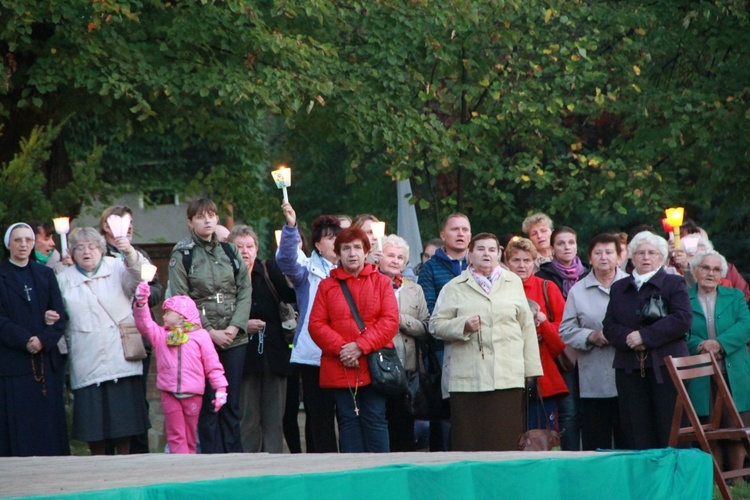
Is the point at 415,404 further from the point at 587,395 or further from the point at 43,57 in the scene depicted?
the point at 43,57

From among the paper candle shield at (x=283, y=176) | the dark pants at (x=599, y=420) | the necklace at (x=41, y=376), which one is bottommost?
the dark pants at (x=599, y=420)

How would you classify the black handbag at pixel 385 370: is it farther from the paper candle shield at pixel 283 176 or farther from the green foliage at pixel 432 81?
the green foliage at pixel 432 81

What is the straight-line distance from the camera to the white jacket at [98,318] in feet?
30.8

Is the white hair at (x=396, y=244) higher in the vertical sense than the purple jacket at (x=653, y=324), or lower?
higher

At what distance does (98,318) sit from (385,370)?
237 cm

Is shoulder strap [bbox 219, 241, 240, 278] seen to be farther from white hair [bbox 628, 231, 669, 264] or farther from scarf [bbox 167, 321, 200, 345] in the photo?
white hair [bbox 628, 231, 669, 264]

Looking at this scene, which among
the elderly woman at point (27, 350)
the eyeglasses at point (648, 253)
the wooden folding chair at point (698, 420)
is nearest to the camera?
the wooden folding chair at point (698, 420)

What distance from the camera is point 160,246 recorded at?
27.6 meters

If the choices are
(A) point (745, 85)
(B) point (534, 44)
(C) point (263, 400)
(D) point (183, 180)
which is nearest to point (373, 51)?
(B) point (534, 44)

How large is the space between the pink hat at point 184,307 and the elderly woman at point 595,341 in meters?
2.82

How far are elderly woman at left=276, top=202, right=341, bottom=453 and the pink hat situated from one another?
2.53 ft

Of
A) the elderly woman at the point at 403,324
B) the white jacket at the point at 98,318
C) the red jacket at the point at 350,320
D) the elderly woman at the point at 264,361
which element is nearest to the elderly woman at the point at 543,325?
the elderly woman at the point at 403,324

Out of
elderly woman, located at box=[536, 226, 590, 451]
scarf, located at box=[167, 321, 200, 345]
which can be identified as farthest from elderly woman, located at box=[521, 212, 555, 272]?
scarf, located at box=[167, 321, 200, 345]

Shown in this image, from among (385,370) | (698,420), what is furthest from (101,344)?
(698,420)
